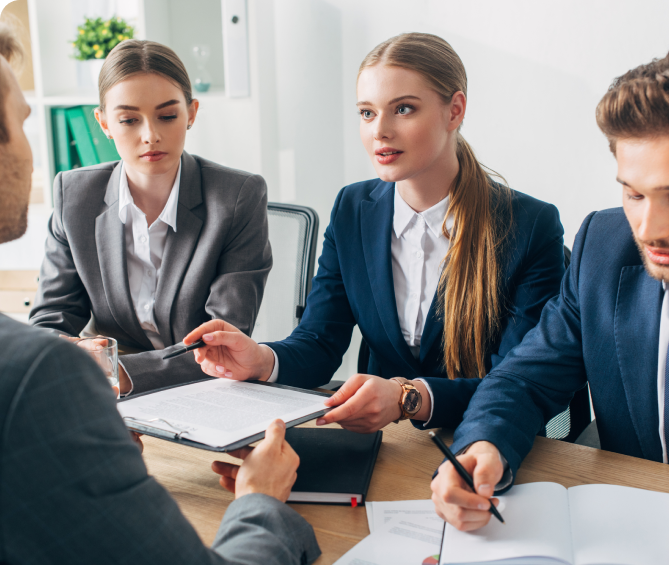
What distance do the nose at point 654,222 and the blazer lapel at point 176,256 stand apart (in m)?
1.21

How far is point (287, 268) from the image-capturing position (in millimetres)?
2078

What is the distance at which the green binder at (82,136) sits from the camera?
8.78ft

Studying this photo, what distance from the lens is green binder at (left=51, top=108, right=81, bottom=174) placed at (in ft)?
8.87

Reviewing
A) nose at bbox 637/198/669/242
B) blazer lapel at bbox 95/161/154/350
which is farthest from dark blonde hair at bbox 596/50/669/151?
blazer lapel at bbox 95/161/154/350

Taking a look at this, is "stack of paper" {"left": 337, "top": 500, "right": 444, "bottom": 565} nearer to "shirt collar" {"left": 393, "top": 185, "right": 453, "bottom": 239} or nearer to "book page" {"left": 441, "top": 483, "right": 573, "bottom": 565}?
"book page" {"left": 441, "top": 483, "right": 573, "bottom": 565}

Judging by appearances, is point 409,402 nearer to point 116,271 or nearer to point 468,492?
point 468,492

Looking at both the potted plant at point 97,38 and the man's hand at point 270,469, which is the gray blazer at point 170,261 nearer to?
the man's hand at point 270,469

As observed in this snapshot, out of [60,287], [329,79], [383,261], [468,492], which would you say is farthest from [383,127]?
[329,79]

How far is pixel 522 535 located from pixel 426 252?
866 millimetres

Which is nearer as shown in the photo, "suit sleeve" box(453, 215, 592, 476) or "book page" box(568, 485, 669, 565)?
"book page" box(568, 485, 669, 565)

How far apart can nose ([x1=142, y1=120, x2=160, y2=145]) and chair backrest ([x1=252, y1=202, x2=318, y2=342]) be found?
500 mm

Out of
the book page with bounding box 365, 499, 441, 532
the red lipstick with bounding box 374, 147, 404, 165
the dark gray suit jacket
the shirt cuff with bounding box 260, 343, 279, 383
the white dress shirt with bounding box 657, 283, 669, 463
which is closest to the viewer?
the dark gray suit jacket

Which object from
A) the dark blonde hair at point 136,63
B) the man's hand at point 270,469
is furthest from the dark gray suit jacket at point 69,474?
the dark blonde hair at point 136,63

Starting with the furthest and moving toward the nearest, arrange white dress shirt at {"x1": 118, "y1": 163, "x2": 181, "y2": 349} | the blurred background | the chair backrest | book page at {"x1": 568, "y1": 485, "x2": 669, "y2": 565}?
the blurred background → the chair backrest → white dress shirt at {"x1": 118, "y1": 163, "x2": 181, "y2": 349} → book page at {"x1": 568, "y1": 485, "x2": 669, "y2": 565}
